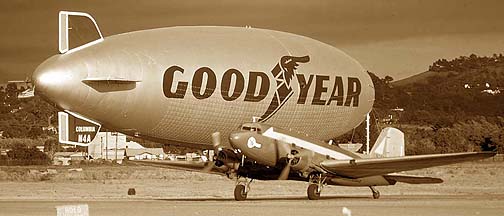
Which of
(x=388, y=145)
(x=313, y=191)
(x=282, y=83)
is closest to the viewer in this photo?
(x=313, y=191)

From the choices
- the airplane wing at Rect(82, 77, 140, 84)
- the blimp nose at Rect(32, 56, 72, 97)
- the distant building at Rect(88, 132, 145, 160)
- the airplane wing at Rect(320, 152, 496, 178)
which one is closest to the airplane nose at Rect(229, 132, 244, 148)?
the airplane wing at Rect(320, 152, 496, 178)

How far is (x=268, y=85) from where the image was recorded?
145 feet

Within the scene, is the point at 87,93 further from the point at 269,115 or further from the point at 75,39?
the point at 269,115

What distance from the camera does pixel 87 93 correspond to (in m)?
39.8

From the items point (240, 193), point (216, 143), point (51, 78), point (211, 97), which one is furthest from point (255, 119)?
point (51, 78)

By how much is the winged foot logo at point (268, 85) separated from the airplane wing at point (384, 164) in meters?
4.58

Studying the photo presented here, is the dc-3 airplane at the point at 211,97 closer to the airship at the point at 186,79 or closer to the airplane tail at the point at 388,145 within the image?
the airship at the point at 186,79

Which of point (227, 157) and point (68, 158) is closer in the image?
point (227, 157)

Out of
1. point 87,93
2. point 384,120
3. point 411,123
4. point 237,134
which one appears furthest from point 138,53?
point 411,123

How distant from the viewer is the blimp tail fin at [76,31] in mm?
42125

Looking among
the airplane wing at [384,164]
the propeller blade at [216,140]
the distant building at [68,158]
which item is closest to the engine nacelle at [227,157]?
the propeller blade at [216,140]

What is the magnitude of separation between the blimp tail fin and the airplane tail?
14.5m

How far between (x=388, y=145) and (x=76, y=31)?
1587 centimetres

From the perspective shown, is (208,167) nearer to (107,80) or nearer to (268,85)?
(268,85)
